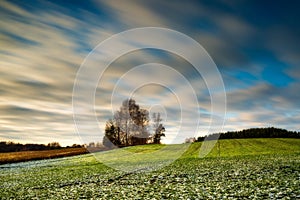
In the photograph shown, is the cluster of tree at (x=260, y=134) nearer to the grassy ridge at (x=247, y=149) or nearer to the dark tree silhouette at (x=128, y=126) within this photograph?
the dark tree silhouette at (x=128, y=126)

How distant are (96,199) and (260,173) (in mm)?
17792

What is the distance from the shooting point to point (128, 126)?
11888 centimetres

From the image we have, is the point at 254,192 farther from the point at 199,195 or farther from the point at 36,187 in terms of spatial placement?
the point at 36,187

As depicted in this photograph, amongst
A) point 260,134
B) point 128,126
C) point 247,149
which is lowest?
point 247,149

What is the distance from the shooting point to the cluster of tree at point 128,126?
384 ft

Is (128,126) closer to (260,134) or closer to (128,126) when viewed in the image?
(128,126)

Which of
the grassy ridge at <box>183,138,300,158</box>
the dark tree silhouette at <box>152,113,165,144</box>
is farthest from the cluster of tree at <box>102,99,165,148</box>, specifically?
the grassy ridge at <box>183,138,300,158</box>

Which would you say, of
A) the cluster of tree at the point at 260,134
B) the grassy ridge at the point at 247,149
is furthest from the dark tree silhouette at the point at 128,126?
the grassy ridge at the point at 247,149

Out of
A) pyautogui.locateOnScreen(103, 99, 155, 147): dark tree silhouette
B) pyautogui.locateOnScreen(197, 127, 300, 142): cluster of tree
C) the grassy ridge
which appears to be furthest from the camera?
pyautogui.locateOnScreen(197, 127, 300, 142): cluster of tree

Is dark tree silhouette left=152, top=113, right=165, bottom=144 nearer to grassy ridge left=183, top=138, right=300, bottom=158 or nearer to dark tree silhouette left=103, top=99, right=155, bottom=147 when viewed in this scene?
dark tree silhouette left=103, top=99, right=155, bottom=147

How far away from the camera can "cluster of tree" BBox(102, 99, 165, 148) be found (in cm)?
11719

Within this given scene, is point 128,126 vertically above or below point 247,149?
above

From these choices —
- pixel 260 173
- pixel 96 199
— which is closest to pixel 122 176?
pixel 96 199

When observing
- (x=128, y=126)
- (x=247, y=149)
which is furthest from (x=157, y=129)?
(x=247, y=149)
